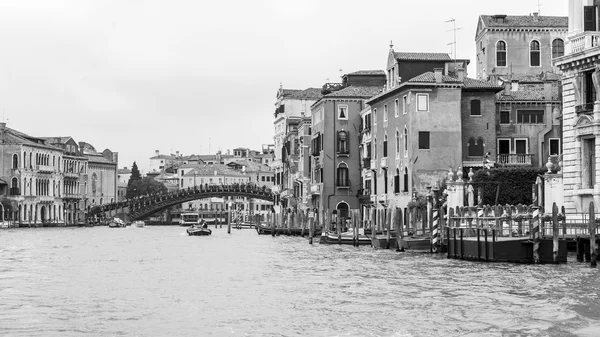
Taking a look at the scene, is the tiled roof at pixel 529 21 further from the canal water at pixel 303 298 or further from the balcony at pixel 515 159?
the canal water at pixel 303 298

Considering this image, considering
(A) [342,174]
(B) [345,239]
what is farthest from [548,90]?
(A) [342,174]

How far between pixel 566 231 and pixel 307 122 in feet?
131

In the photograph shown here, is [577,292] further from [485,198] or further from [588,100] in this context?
[485,198]

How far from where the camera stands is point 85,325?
19.2 m

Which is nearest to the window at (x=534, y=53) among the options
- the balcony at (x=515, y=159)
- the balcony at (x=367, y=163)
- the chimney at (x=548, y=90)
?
the chimney at (x=548, y=90)

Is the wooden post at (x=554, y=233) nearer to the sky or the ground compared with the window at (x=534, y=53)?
nearer to the ground

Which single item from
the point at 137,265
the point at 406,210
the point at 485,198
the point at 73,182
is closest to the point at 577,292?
the point at 137,265

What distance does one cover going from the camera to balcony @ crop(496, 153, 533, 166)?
153 ft

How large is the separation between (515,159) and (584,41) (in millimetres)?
14690

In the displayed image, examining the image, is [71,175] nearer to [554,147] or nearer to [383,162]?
[383,162]

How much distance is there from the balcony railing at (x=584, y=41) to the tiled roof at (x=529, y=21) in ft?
75.6

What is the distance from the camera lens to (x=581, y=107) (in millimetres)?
32625

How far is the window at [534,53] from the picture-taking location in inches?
2200

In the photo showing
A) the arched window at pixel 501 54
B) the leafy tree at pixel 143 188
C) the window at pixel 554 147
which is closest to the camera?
the window at pixel 554 147
